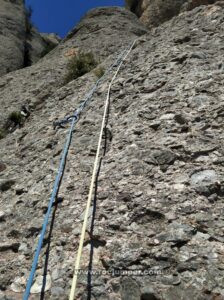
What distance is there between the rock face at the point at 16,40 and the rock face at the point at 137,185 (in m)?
10.5

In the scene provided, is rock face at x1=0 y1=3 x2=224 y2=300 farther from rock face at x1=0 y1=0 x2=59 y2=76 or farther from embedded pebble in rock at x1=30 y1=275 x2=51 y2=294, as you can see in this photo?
rock face at x1=0 y1=0 x2=59 y2=76

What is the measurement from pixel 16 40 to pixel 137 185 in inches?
695

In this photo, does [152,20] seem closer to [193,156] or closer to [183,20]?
[183,20]

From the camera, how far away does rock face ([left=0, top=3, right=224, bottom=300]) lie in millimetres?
3174

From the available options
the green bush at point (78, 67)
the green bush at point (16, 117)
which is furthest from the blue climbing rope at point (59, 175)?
the green bush at point (16, 117)

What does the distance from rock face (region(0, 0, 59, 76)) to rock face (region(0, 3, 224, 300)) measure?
34.5ft

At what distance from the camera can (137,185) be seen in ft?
13.4

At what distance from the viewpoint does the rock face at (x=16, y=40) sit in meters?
17.3

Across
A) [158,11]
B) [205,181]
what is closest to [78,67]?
[205,181]

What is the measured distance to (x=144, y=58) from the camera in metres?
7.38

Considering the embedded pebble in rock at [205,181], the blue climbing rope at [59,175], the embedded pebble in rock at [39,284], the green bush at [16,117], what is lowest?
the embedded pebble in rock at [205,181]

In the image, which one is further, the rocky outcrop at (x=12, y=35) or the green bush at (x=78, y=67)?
the rocky outcrop at (x=12, y=35)

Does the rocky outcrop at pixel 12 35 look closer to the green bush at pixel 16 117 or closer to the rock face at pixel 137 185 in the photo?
the green bush at pixel 16 117

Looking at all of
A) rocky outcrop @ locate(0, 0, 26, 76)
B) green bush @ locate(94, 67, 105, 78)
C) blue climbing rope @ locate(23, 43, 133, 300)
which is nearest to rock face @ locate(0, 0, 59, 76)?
rocky outcrop @ locate(0, 0, 26, 76)
